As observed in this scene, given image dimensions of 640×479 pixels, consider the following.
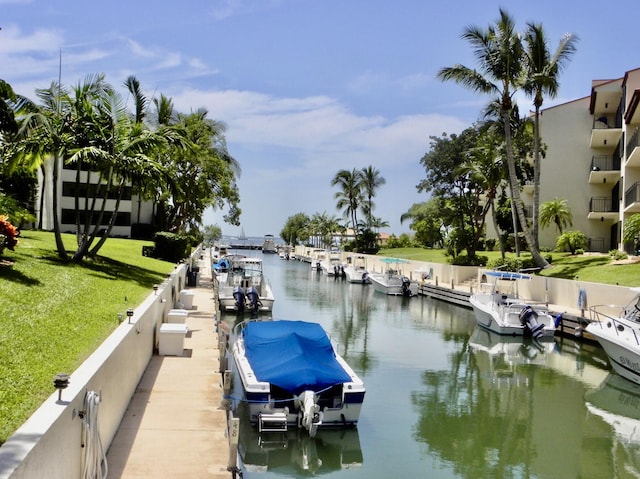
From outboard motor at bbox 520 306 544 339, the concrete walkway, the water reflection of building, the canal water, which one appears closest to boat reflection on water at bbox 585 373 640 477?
the canal water

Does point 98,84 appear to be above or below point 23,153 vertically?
above

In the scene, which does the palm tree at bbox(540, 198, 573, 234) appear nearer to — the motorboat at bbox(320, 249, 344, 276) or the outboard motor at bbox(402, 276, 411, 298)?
the outboard motor at bbox(402, 276, 411, 298)

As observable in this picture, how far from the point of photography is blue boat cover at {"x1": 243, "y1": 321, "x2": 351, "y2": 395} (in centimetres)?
1379

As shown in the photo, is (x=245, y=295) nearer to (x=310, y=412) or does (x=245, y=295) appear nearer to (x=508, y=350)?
(x=508, y=350)

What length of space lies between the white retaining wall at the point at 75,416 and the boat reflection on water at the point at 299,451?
9.25 ft

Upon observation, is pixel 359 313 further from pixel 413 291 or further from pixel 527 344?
pixel 527 344

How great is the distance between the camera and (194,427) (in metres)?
10.8

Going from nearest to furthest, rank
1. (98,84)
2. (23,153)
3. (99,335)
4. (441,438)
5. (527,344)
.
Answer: (99,335), (441,438), (23,153), (98,84), (527,344)

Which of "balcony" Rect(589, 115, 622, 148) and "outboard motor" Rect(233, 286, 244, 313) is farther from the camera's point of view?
"balcony" Rect(589, 115, 622, 148)

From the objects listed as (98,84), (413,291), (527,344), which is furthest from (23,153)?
(413,291)

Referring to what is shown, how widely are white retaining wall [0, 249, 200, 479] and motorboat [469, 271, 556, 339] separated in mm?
19264

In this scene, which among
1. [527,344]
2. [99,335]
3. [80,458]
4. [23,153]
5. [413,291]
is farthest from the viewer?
[413,291]

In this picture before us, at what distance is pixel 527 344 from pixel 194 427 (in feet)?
64.7

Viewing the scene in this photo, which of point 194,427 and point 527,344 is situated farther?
point 527,344
